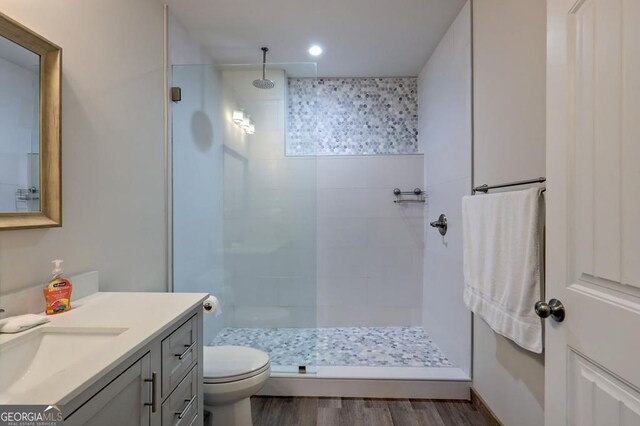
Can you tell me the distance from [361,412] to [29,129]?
2154mm

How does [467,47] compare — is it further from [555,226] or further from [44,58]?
[44,58]

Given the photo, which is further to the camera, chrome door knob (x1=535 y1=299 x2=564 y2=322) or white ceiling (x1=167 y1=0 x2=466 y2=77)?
white ceiling (x1=167 y1=0 x2=466 y2=77)

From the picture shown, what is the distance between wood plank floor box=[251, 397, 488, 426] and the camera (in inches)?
69.6


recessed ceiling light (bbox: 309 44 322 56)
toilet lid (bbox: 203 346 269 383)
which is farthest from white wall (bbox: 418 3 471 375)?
toilet lid (bbox: 203 346 269 383)

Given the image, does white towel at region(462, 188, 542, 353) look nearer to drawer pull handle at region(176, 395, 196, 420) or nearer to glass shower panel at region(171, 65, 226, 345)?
drawer pull handle at region(176, 395, 196, 420)

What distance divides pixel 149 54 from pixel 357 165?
184 centimetres

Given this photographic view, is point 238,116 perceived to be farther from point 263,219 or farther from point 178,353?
point 178,353

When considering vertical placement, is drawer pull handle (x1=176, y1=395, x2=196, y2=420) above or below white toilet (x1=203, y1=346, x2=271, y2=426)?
above

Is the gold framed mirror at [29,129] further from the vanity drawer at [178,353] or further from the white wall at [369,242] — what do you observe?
the white wall at [369,242]

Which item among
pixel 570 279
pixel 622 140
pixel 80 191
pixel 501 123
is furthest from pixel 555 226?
pixel 80 191

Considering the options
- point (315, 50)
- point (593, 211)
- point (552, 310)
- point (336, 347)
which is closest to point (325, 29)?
point (315, 50)

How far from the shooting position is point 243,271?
2.40 metres

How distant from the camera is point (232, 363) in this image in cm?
158

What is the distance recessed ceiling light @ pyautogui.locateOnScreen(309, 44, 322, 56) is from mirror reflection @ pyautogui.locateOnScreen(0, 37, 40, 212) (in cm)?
184
